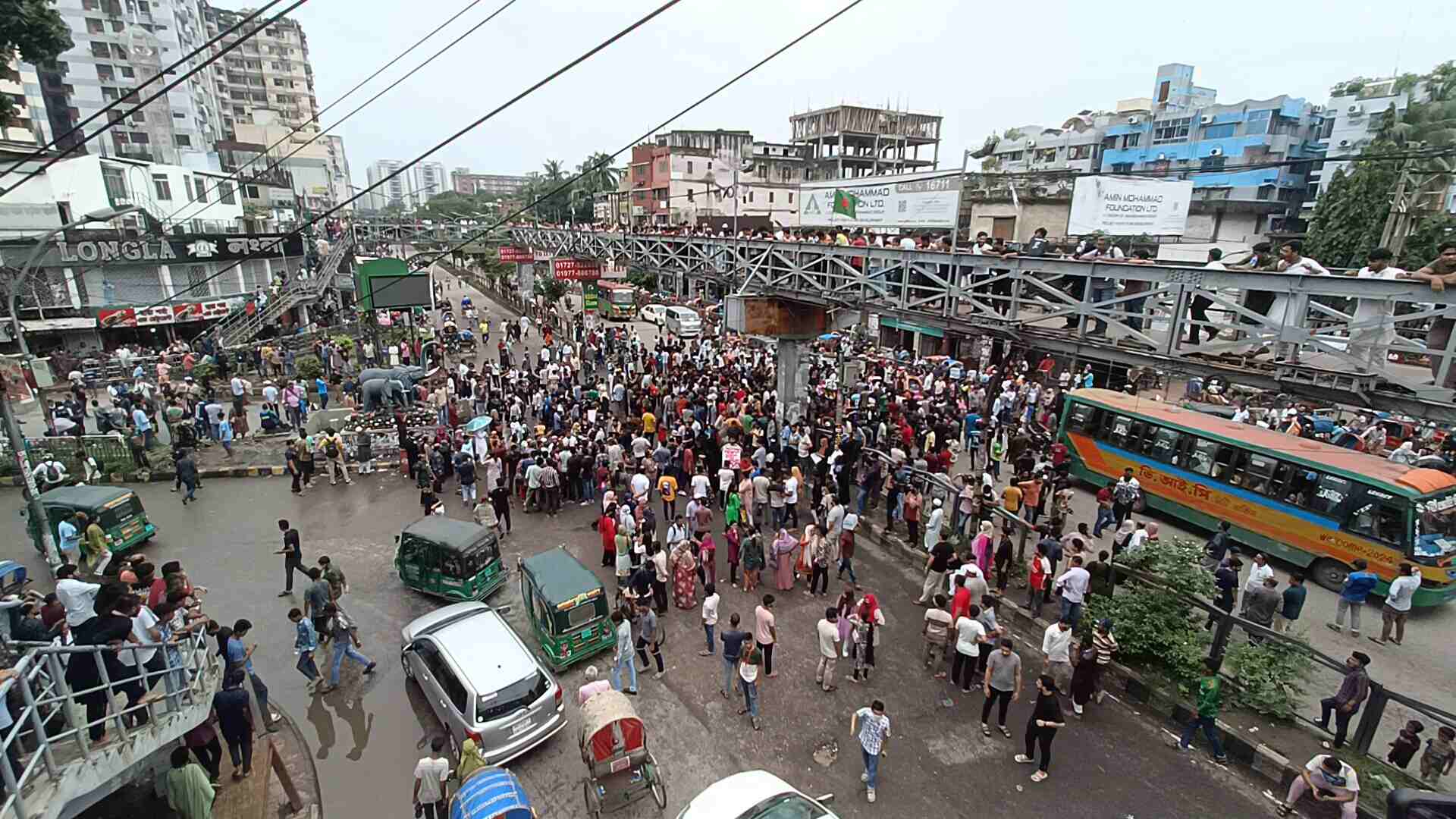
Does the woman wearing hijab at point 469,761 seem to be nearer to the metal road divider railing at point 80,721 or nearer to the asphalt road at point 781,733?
the asphalt road at point 781,733

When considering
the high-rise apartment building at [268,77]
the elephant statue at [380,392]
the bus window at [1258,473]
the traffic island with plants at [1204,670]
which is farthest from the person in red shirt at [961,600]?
the high-rise apartment building at [268,77]

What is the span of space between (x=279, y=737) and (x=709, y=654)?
19.6ft

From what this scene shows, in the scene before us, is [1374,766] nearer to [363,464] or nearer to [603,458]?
[603,458]

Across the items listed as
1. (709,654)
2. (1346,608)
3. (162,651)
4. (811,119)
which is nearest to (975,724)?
(709,654)

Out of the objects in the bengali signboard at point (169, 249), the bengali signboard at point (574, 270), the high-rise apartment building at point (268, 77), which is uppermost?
the high-rise apartment building at point (268, 77)

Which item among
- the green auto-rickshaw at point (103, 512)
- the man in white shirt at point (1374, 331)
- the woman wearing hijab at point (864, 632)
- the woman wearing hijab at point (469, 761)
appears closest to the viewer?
the woman wearing hijab at point (469, 761)

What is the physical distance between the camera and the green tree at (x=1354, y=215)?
29.5 metres

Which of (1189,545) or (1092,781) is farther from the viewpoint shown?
(1189,545)

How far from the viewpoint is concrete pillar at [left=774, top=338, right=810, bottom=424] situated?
60.7 feet

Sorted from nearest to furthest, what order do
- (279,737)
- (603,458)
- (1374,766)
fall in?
(1374,766)
(279,737)
(603,458)

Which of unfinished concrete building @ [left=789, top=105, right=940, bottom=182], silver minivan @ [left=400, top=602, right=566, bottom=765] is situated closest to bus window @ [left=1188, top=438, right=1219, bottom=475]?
silver minivan @ [left=400, top=602, right=566, bottom=765]

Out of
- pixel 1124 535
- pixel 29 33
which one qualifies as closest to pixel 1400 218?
pixel 1124 535

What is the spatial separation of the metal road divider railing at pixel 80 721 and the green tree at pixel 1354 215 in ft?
135

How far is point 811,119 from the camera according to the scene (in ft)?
248
